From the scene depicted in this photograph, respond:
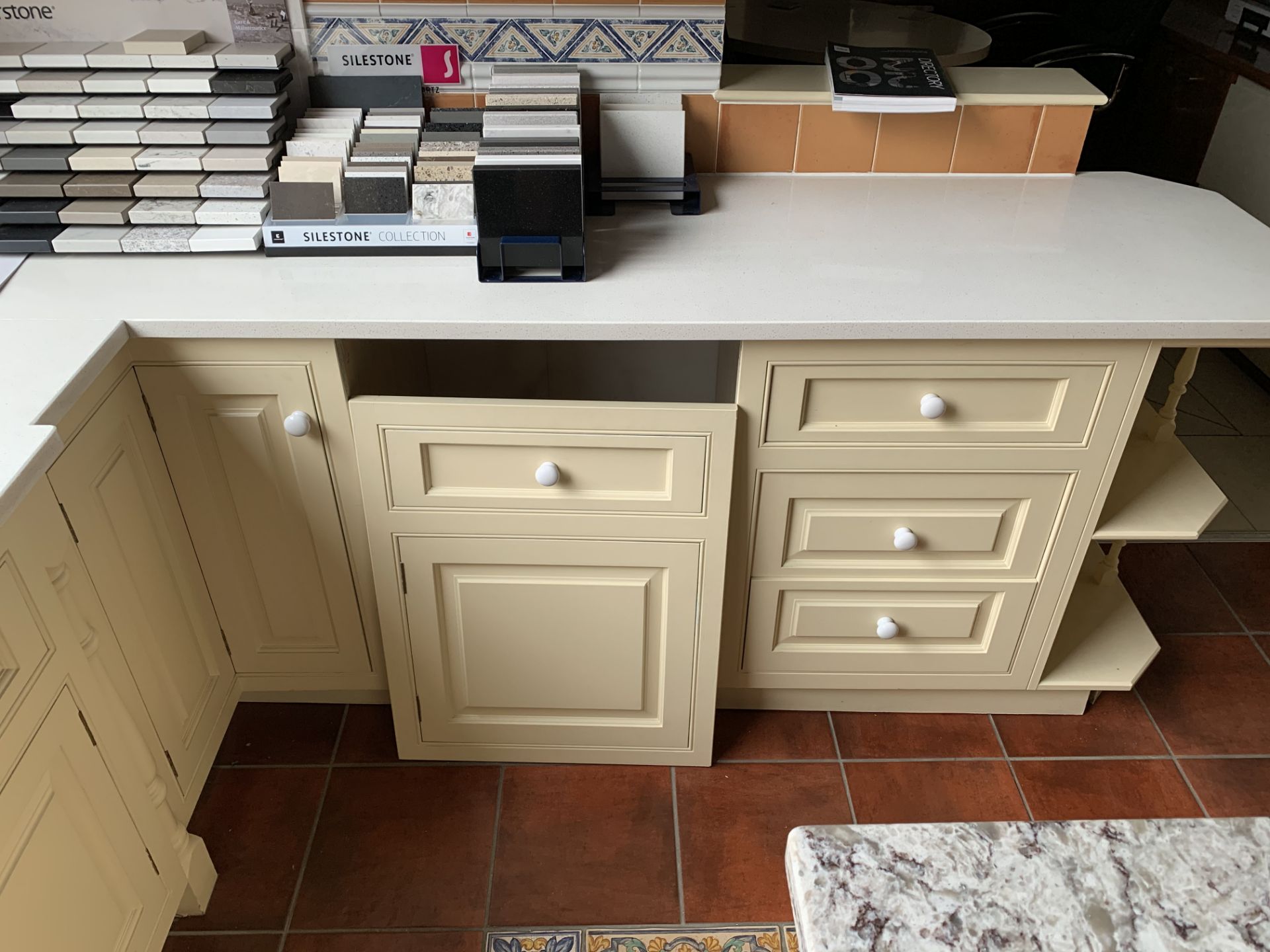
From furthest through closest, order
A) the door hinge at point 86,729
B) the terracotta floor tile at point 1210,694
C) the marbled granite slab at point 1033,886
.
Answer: the terracotta floor tile at point 1210,694 → the door hinge at point 86,729 → the marbled granite slab at point 1033,886

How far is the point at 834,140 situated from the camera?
1765 mm

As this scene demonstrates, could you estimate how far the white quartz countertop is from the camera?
50.9 inches

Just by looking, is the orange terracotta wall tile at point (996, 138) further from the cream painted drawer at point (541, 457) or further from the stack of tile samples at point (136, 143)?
the stack of tile samples at point (136, 143)

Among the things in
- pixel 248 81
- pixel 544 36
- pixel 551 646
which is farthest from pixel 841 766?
pixel 248 81

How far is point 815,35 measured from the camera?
8.71 ft

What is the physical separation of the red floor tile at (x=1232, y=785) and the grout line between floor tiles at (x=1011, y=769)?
302 mm

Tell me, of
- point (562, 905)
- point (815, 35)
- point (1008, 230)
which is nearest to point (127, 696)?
point (562, 905)

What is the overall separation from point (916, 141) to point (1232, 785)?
1.29m

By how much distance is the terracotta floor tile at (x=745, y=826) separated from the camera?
1548 millimetres

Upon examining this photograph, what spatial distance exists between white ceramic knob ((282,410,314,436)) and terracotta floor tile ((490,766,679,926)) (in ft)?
2.41

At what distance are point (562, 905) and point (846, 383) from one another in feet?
3.03

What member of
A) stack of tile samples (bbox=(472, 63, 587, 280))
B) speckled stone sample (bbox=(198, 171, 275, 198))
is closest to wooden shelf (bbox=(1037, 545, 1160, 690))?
stack of tile samples (bbox=(472, 63, 587, 280))

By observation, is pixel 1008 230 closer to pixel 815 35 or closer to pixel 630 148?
pixel 630 148

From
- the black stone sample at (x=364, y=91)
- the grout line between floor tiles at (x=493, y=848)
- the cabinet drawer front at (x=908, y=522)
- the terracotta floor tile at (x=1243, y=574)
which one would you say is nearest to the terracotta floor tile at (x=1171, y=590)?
the terracotta floor tile at (x=1243, y=574)
